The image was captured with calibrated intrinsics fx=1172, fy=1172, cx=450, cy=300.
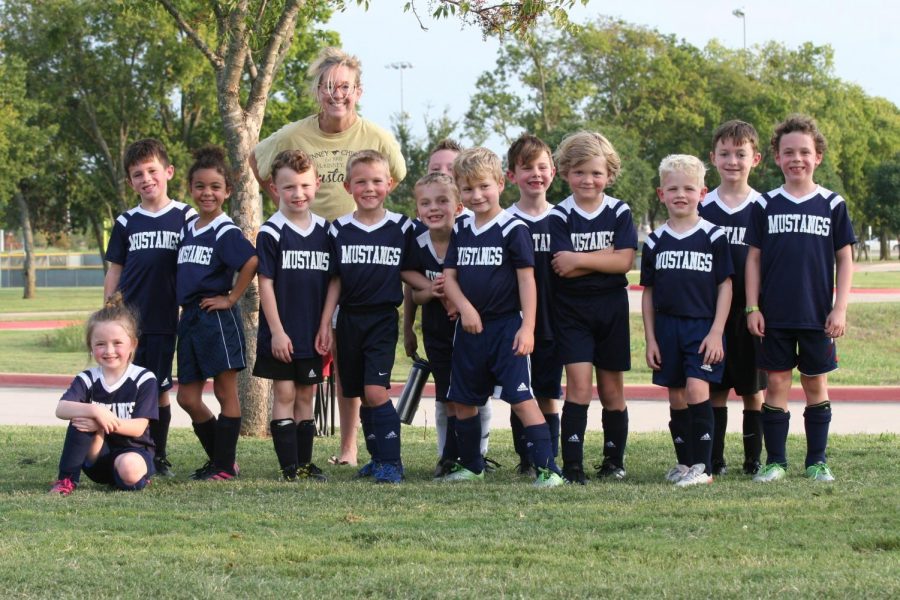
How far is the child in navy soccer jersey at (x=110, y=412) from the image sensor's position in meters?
6.21

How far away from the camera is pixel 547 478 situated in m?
6.17

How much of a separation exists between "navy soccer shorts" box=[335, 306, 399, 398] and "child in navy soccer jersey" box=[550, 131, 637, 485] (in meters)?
0.95

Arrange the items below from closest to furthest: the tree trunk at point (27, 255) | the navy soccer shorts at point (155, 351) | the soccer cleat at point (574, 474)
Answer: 1. the soccer cleat at point (574, 474)
2. the navy soccer shorts at point (155, 351)
3. the tree trunk at point (27, 255)

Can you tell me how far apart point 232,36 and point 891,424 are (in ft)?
22.0

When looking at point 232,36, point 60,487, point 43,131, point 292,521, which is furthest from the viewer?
point 43,131

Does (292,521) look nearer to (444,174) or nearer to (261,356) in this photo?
(261,356)

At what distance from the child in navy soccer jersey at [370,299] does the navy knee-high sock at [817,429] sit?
229cm

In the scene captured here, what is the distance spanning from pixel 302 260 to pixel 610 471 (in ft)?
6.97

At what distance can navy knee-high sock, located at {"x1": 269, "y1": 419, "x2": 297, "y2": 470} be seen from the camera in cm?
656

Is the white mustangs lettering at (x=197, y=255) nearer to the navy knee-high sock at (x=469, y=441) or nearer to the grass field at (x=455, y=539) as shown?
the grass field at (x=455, y=539)

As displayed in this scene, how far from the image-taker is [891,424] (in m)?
10.7

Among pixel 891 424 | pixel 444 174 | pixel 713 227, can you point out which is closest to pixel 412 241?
pixel 444 174

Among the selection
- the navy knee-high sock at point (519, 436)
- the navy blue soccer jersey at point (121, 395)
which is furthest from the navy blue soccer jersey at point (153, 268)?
the navy knee-high sock at point (519, 436)

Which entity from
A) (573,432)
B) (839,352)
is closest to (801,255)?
(573,432)
